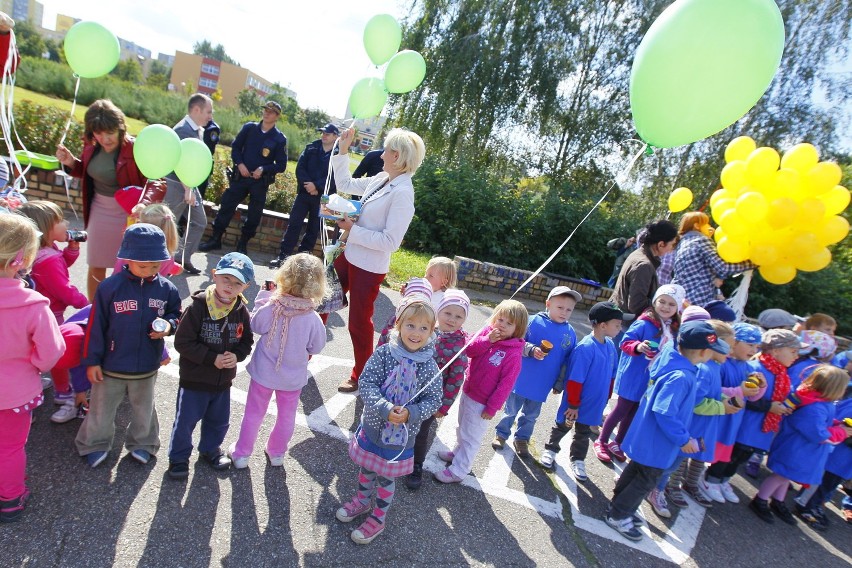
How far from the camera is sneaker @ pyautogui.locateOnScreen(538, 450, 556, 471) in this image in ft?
12.4

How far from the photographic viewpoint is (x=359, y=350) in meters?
3.83

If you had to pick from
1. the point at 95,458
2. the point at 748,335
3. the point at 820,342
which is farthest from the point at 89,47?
the point at 820,342

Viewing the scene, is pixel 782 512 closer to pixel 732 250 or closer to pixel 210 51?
pixel 732 250

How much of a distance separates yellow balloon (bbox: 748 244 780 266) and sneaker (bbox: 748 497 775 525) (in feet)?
7.00

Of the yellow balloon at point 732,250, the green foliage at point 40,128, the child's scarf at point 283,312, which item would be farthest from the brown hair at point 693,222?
the green foliage at point 40,128

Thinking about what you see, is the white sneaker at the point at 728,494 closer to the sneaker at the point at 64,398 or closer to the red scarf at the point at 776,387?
the red scarf at the point at 776,387

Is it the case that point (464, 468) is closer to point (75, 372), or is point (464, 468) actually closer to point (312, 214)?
point (75, 372)

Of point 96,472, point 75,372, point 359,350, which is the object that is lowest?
point 96,472

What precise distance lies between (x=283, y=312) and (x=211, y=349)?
416 millimetres

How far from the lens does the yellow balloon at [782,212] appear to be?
4.39 meters

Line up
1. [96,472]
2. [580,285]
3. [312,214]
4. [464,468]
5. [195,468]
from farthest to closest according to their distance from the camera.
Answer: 1. [580,285]
2. [312,214]
3. [464,468]
4. [195,468]
5. [96,472]

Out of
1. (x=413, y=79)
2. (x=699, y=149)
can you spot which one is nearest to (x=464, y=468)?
(x=413, y=79)

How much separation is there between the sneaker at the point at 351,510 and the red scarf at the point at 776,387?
326 cm

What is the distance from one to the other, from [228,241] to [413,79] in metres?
3.83
